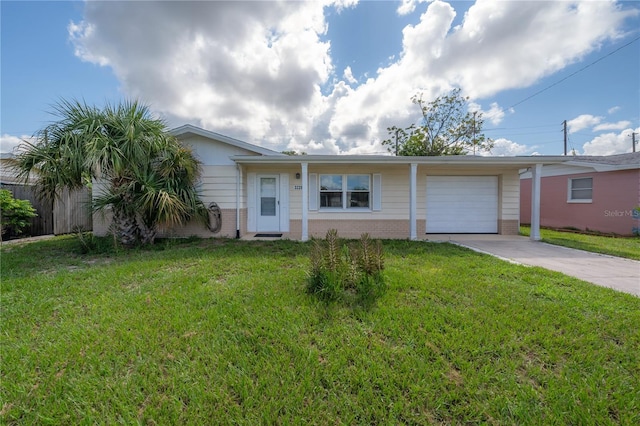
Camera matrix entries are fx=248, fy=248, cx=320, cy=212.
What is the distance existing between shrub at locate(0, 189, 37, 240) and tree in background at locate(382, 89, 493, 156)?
22.3m

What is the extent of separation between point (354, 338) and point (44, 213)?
39.8 ft

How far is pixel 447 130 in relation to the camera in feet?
66.1

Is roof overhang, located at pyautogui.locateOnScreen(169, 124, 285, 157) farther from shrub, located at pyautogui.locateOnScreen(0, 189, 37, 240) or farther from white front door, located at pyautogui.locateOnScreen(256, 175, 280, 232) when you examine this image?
shrub, located at pyautogui.locateOnScreen(0, 189, 37, 240)

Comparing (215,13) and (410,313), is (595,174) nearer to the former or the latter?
(410,313)

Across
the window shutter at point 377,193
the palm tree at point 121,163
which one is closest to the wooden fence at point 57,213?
the palm tree at point 121,163

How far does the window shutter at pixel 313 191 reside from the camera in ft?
28.8

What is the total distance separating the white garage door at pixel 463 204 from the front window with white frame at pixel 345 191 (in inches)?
96.9

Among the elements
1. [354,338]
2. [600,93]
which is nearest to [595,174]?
[600,93]

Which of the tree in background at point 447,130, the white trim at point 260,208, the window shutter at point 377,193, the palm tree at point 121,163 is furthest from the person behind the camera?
the tree in background at point 447,130

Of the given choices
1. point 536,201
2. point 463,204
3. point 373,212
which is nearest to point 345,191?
point 373,212

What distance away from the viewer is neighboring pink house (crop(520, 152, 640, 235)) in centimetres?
971

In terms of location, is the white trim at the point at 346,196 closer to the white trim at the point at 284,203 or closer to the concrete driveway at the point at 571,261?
the white trim at the point at 284,203

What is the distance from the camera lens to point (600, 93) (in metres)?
10.2

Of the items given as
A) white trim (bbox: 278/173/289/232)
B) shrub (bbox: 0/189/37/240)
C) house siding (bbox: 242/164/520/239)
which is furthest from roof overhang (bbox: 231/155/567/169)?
shrub (bbox: 0/189/37/240)
